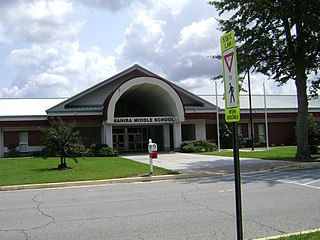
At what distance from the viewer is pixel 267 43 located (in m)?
20.4

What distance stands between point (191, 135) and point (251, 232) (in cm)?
3201

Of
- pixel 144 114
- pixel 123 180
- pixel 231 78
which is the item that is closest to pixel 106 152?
pixel 144 114

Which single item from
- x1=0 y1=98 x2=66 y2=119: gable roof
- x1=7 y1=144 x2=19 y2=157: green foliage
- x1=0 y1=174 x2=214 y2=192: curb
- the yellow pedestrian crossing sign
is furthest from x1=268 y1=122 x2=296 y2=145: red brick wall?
the yellow pedestrian crossing sign

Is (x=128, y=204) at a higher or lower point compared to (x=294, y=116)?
lower

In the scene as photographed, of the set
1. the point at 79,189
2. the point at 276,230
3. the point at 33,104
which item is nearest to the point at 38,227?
the point at 276,230

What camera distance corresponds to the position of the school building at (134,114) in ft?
107

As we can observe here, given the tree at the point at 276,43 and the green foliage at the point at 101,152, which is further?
the green foliage at the point at 101,152

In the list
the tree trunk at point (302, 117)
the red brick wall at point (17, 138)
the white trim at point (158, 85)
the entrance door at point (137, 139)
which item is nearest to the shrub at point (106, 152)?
the white trim at point (158, 85)

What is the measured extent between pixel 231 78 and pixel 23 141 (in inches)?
1300

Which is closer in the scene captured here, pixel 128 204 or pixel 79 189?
pixel 128 204

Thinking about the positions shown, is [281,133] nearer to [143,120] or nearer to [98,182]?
[143,120]

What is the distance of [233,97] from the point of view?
4.33m

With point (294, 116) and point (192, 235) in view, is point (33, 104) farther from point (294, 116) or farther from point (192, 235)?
point (192, 235)

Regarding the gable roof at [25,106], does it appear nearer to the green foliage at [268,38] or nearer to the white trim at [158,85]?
the white trim at [158,85]
